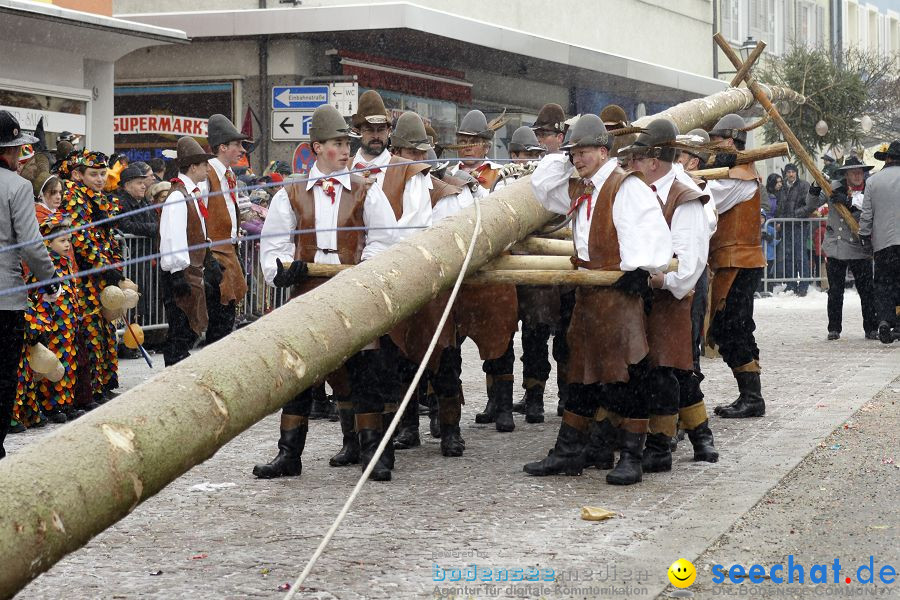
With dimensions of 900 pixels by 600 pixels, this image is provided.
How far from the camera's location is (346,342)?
566 centimetres

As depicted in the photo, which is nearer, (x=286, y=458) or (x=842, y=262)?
(x=286, y=458)

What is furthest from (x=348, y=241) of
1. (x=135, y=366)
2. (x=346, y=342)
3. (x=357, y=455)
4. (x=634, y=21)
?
(x=634, y=21)

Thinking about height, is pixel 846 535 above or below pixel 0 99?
below

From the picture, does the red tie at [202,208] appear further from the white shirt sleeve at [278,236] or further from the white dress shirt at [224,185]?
the white shirt sleeve at [278,236]

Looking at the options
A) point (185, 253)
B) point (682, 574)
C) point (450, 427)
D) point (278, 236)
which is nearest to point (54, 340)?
point (185, 253)

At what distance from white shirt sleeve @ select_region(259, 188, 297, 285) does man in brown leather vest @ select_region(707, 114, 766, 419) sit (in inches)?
130

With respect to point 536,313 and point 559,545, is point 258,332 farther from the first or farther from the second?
point 536,313

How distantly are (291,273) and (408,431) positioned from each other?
5.55ft

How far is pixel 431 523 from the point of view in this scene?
20.2ft

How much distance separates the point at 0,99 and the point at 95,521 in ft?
37.5

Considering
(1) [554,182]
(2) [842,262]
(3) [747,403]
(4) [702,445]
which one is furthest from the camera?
(2) [842,262]

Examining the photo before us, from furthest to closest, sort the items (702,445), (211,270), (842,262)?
(842,262) < (211,270) < (702,445)

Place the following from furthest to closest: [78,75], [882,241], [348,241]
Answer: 1. [78,75]
2. [882,241]
3. [348,241]

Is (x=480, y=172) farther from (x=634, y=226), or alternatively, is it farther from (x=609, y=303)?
(x=634, y=226)
